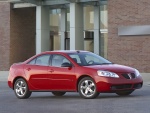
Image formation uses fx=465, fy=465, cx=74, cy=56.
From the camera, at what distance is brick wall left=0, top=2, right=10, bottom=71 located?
3500 cm

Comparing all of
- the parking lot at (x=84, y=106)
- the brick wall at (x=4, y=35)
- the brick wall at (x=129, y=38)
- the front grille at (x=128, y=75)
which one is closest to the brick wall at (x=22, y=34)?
the brick wall at (x=4, y=35)

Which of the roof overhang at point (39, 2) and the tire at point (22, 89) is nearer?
the tire at point (22, 89)

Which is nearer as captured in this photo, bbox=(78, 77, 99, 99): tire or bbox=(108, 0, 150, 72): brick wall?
bbox=(78, 77, 99, 99): tire

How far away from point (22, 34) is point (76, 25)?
6442mm

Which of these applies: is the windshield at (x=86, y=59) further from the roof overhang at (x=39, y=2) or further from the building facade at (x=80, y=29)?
the roof overhang at (x=39, y=2)

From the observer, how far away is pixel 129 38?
28.7 meters

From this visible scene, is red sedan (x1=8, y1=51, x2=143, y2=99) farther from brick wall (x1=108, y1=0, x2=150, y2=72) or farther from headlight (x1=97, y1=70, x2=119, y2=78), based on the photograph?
brick wall (x1=108, y1=0, x2=150, y2=72)

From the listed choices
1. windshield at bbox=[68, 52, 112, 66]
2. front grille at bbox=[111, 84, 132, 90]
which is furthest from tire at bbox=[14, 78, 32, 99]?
front grille at bbox=[111, 84, 132, 90]

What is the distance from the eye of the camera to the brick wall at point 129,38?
28078mm

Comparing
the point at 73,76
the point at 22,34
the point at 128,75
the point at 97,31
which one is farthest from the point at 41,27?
the point at 128,75

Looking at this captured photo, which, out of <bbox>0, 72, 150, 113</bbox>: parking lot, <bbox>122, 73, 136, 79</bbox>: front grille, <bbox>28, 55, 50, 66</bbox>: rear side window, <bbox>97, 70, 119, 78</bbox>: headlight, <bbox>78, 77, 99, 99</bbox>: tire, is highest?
<bbox>28, 55, 50, 66</bbox>: rear side window

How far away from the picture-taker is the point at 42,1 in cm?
3306

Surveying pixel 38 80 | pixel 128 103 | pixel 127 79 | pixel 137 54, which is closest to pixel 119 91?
pixel 127 79

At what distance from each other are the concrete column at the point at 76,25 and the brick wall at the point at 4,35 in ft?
19.7
